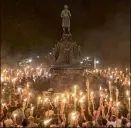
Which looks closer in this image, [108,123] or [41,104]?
[108,123]

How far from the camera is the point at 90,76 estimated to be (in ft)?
80.0

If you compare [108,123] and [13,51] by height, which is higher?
[13,51]

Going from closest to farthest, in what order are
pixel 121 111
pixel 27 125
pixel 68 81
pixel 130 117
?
1. pixel 27 125
2. pixel 130 117
3. pixel 121 111
4. pixel 68 81

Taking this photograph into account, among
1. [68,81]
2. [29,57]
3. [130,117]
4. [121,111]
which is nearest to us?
[130,117]

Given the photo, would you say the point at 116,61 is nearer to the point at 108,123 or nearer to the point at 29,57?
the point at 29,57

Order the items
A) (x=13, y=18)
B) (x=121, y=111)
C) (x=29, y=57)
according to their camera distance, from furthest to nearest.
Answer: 1. (x=29, y=57)
2. (x=13, y=18)
3. (x=121, y=111)

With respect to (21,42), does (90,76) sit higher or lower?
lower

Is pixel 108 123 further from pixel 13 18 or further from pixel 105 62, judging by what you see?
pixel 105 62

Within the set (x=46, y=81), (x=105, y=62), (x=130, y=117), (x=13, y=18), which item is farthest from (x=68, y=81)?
(x=105, y=62)

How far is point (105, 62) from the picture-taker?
5247 cm

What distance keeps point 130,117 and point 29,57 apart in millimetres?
43887

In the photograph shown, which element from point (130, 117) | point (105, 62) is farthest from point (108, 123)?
point (105, 62)

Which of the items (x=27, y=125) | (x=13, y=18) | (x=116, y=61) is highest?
(x=13, y=18)

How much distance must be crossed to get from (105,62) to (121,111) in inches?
1578
